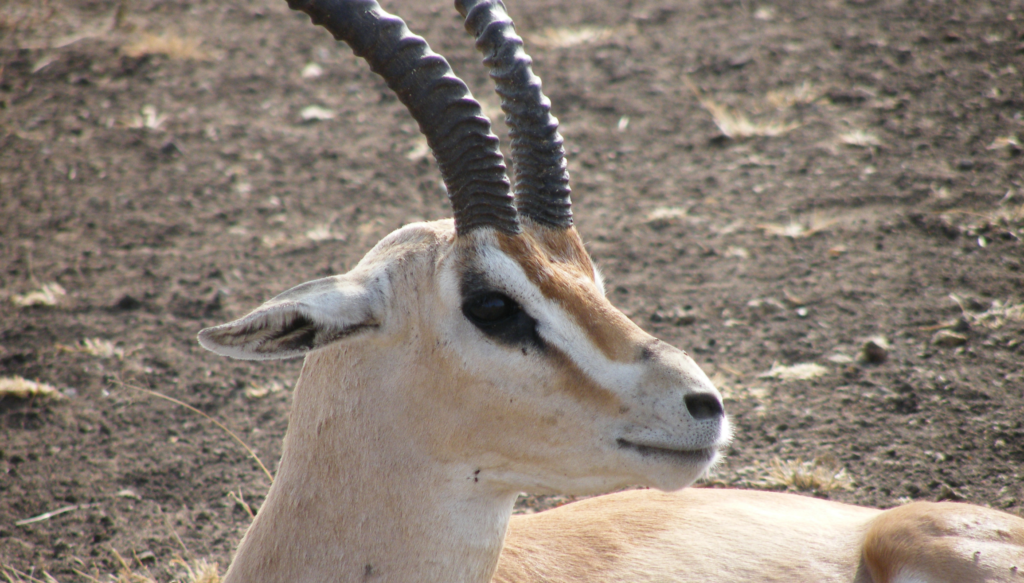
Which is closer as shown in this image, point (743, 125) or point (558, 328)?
point (558, 328)

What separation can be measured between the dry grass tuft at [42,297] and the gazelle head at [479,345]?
4137 millimetres

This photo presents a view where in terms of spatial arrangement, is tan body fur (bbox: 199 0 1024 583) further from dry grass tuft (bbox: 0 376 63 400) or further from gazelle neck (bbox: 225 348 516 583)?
dry grass tuft (bbox: 0 376 63 400)

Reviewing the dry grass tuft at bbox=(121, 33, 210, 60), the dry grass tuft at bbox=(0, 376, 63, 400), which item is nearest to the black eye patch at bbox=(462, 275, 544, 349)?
the dry grass tuft at bbox=(0, 376, 63, 400)

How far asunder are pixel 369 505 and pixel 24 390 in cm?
355

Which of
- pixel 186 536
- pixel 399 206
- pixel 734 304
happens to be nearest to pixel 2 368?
pixel 186 536

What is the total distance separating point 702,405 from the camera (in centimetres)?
262

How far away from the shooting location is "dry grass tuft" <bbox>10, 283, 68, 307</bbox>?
20.4ft

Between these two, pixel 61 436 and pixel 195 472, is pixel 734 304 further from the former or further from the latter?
pixel 61 436

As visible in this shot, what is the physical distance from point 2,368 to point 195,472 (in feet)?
5.72

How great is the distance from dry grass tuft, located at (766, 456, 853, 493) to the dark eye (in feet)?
8.00

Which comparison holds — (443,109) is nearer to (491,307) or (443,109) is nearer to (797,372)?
(491,307)

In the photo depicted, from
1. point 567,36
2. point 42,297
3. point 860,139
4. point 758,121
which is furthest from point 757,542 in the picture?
point 567,36

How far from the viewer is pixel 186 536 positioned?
14.5ft

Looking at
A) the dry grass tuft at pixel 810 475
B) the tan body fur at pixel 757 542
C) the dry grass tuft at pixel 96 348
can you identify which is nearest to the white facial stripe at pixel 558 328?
the tan body fur at pixel 757 542
